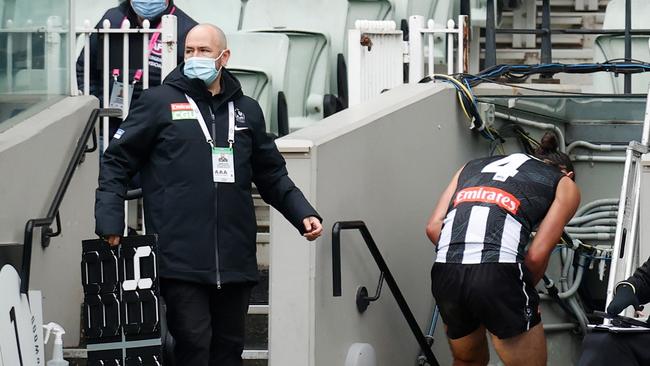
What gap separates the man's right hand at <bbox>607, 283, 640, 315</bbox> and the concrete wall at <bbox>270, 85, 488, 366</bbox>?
4.85 feet

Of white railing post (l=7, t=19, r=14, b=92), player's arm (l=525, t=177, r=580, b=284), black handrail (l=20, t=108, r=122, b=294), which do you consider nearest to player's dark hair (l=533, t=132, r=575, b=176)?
player's arm (l=525, t=177, r=580, b=284)

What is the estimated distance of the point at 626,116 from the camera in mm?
9898

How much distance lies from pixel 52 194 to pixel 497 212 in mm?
2292

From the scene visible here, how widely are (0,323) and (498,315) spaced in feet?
8.04

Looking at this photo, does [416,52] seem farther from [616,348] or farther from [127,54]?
[616,348]

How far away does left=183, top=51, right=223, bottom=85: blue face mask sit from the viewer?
6.43 metres

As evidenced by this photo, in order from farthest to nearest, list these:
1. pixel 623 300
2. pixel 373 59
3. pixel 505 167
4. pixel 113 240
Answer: pixel 373 59 → pixel 505 167 → pixel 623 300 → pixel 113 240

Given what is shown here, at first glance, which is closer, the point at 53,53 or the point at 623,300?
the point at 623,300

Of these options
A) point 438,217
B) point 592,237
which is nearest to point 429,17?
point 592,237

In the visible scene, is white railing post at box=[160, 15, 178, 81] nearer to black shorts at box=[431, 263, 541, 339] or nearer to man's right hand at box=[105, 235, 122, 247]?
black shorts at box=[431, 263, 541, 339]

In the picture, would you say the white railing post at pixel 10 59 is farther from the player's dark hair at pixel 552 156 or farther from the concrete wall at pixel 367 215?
the player's dark hair at pixel 552 156

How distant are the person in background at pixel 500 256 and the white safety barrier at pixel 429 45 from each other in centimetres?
188

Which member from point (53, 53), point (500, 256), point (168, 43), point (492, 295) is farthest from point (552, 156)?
point (53, 53)

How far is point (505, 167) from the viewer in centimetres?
757
